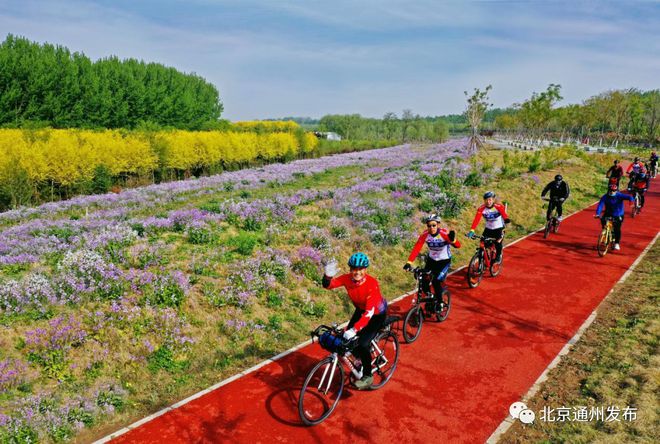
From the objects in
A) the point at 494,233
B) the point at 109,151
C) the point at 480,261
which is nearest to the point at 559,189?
the point at 494,233

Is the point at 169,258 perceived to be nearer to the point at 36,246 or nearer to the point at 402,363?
the point at 36,246

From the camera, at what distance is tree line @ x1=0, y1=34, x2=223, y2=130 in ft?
164

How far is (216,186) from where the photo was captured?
30750 millimetres

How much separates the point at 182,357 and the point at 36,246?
297 inches

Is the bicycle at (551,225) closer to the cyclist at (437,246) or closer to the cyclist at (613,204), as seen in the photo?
the cyclist at (613,204)

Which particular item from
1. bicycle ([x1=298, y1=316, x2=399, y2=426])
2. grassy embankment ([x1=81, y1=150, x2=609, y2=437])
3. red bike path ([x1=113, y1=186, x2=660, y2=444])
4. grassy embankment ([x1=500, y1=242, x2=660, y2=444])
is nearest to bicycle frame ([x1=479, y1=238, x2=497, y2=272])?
red bike path ([x1=113, y1=186, x2=660, y2=444])

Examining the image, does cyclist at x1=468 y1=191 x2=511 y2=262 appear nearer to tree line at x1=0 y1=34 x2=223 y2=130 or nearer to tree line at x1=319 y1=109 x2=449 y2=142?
tree line at x1=0 y1=34 x2=223 y2=130

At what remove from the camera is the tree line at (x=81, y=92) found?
50.1 m

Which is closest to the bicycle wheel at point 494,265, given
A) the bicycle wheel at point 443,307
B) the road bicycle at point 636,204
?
the bicycle wheel at point 443,307

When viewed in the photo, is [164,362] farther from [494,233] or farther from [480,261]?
[494,233]

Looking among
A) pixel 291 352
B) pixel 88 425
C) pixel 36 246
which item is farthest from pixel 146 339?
pixel 36 246

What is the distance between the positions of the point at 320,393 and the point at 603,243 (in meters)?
13.7

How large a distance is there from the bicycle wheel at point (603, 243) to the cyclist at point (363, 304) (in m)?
12.5

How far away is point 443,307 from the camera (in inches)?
419
